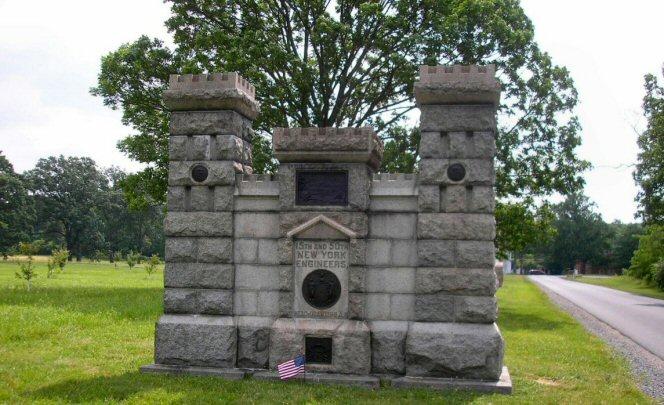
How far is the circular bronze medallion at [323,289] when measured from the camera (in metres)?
9.21

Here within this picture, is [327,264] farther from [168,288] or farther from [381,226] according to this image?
[168,288]

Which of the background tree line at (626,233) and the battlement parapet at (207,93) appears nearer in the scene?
the battlement parapet at (207,93)

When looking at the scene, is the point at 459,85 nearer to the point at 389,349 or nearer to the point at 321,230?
the point at 321,230

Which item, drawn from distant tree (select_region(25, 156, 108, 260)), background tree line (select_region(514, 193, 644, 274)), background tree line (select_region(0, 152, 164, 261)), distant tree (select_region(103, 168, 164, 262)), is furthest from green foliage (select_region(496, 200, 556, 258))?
background tree line (select_region(514, 193, 644, 274))

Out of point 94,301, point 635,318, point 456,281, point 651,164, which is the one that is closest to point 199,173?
point 456,281

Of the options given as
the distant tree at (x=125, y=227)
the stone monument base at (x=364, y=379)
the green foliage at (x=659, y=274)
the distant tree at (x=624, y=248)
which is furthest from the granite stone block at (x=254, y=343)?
the distant tree at (x=624, y=248)

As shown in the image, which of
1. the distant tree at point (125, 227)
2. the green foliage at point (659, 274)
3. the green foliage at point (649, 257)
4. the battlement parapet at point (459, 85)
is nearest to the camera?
the battlement parapet at point (459, 85)

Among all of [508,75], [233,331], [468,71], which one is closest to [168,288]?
[233,331]

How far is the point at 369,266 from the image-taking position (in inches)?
363

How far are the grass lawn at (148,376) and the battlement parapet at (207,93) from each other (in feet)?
12.4

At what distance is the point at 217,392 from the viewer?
8148 mm

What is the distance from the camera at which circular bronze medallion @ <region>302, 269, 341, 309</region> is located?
9.21m

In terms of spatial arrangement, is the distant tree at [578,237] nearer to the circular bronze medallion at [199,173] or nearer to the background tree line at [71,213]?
the background tree line at [71,213]

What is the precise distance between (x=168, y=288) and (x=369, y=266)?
9.51 feet
